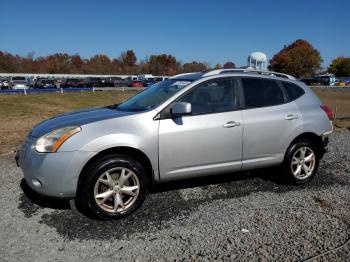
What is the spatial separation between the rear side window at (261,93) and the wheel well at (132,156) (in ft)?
5.22

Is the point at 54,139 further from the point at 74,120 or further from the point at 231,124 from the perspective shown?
the point at 231,124

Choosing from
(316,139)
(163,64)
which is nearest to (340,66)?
(163,64)

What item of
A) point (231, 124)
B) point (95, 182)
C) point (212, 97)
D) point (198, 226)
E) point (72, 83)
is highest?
point (72, 83)

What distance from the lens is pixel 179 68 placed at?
420ft

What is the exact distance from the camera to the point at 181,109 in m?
3.99

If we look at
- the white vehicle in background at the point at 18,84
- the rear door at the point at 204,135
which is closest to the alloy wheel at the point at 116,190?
the rear door at the point at 204,135

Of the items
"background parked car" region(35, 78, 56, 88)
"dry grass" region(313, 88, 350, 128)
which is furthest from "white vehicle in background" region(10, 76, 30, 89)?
"dry grass" region(313, 88, 350, 128)

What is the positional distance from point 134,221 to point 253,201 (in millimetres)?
1599

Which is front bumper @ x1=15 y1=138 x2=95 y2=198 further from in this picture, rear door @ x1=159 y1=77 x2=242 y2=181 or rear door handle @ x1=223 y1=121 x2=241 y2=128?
rear door handle @ x1=223 y1=121 x2=241 y2=128

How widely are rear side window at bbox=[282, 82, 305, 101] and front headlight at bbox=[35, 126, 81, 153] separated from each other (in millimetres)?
3033

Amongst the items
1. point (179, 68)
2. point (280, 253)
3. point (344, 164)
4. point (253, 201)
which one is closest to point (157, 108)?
point (253, 201)

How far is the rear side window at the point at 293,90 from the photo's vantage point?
4.98 meters

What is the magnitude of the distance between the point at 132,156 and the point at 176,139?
0.56m

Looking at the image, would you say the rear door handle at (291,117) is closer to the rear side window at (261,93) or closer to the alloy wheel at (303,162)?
the rear side window at (261,93)
